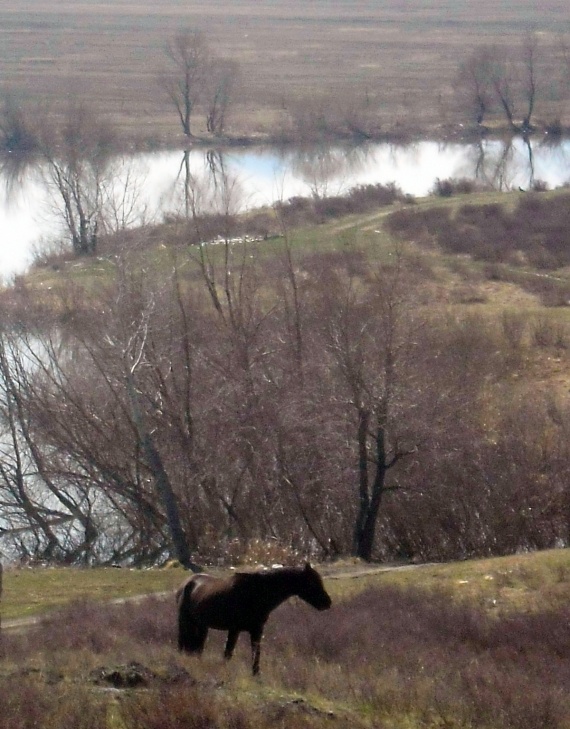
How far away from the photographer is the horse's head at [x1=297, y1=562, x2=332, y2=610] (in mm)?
7879

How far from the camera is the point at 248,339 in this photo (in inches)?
859

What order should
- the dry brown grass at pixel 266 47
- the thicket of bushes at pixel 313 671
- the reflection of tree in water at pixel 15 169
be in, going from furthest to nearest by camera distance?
the dry brown grass at pixel 266 47
the reflection of tree in water at pixel 15 169
the thicket of bushes at pixel 313 671

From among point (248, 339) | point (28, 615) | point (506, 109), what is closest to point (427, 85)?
point (506, 109)

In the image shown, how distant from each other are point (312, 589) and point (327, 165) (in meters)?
54.6

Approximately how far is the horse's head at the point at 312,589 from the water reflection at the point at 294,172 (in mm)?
32797

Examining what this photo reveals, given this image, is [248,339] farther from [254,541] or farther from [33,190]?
[33,190]

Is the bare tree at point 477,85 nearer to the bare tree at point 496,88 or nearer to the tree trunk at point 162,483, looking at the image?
the bare tree at point 496,88

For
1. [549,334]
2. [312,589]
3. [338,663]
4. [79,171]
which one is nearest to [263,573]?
[312,589]

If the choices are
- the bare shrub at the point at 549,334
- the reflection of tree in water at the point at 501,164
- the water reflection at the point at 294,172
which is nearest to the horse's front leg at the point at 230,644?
the bare shrub at the point at 549,334

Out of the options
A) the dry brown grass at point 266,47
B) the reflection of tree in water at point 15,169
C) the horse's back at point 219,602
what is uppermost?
the dry brown grass at point 266,47

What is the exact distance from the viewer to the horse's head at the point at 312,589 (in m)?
7.88

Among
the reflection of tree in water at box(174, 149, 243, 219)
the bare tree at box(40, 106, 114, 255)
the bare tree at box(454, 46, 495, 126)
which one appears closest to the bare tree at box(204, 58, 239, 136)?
the reflection of tree in water at box(174, 149, 243, 219)

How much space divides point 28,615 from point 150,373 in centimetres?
Answer: 948

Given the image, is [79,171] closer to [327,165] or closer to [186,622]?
[327,165]
